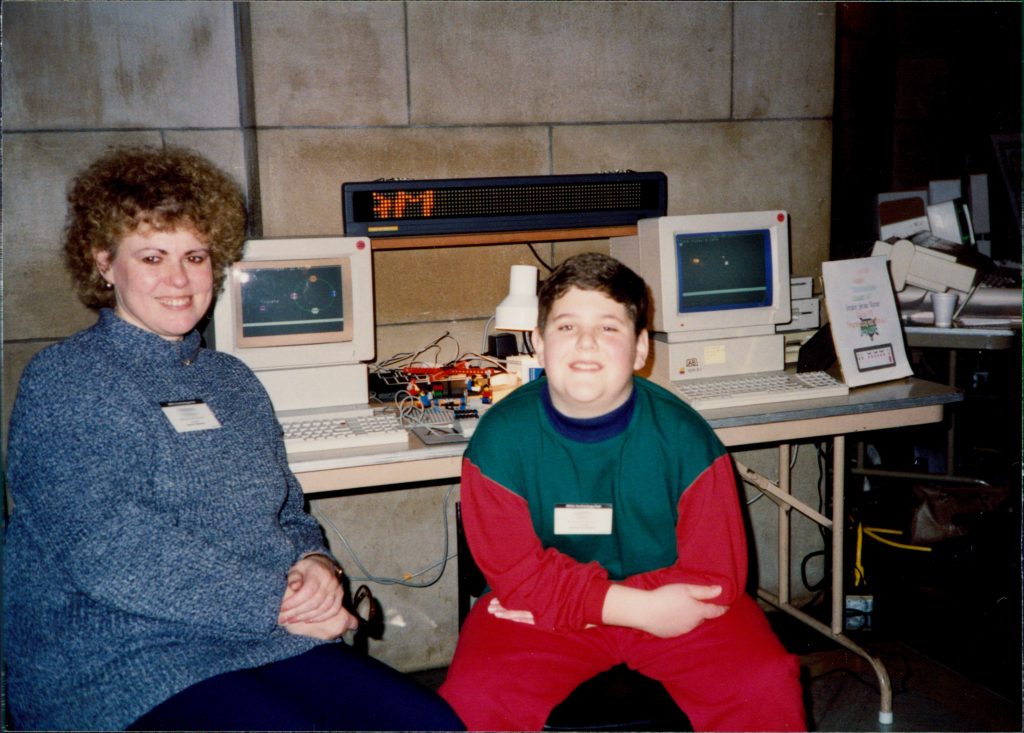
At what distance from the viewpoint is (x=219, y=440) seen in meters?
1.75

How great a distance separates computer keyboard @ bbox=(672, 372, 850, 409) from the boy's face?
→ 81cm

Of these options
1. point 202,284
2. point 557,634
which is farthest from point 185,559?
point 557,634

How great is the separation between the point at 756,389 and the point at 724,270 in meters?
0.44

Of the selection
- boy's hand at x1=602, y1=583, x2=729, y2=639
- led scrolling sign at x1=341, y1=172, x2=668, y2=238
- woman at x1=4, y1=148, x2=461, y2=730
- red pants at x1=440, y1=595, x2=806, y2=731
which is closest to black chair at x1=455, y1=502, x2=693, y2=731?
red pants at x1=440, y1=595, x2=806, y2=731

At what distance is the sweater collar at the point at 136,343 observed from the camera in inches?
69.1

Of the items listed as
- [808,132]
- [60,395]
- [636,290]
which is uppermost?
[808,132]

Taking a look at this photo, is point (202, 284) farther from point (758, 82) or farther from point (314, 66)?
point (758, 82)

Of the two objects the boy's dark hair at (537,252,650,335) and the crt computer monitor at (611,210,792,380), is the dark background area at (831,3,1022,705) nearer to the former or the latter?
the crt computer monitor at (611,210,792,380)

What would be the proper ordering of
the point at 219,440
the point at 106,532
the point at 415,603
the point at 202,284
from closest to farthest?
the point at 106,532 < the point at 219,440 < the point at 202,284 < the point at 415,603

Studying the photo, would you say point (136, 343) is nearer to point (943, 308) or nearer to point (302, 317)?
point (302, 317)

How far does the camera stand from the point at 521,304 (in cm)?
267

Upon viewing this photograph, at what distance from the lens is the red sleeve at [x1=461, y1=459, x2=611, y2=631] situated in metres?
1.76

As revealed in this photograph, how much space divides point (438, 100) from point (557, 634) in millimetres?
1902

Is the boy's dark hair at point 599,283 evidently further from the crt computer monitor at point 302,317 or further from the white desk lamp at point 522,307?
the crt computer monitor at point 302,317
